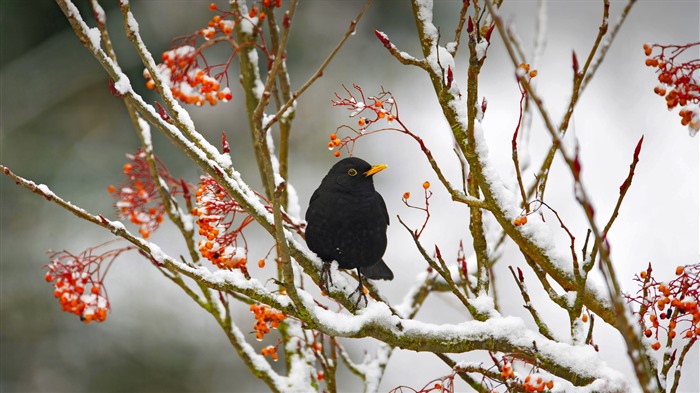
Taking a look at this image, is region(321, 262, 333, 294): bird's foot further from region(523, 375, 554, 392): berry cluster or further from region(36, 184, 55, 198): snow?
region(36, 184, 55, 198): snow

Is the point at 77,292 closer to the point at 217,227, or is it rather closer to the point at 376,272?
the point at 217,227

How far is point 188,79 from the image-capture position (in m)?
2.29

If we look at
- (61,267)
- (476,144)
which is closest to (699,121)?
(476,144)

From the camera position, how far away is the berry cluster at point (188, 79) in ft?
7.30

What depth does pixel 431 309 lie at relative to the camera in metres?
6.23

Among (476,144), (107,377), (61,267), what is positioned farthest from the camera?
(107,377)

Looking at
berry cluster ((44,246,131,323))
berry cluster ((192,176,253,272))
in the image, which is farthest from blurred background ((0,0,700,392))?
berry cluster ((192,176,253,272))

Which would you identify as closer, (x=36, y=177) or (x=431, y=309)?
(x=36, y=177)

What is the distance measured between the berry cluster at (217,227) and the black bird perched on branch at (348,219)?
59 centimetres

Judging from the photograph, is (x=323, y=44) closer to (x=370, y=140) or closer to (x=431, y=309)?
(x=370, y=140)

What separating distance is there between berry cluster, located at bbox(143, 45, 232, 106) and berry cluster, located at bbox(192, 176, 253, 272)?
0.28 metres

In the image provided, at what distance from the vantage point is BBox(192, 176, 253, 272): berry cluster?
89.7 inches

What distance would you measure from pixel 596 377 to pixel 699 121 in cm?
80

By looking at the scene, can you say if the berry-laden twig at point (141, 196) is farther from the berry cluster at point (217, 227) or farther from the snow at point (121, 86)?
the snow at point (121, 86)
